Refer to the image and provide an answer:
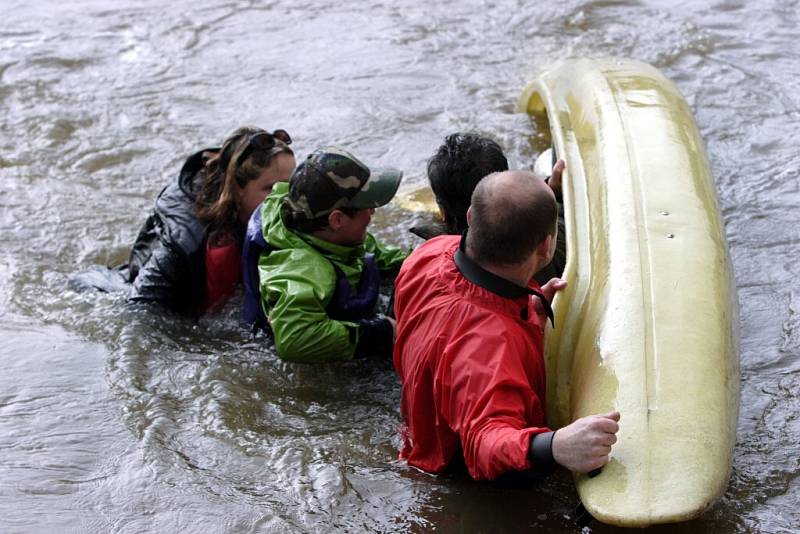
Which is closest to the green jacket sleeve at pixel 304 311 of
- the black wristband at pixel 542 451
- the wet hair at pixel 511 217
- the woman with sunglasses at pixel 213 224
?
the woman with sunglasses at pixel 213 224

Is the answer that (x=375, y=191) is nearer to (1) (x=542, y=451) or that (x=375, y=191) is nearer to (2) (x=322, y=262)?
(2) (x=322, y=262)

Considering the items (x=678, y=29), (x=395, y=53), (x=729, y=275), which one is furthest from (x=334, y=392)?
(x=678, y=29)

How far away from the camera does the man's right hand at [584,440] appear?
9.14 ft

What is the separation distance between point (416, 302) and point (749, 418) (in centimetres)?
137

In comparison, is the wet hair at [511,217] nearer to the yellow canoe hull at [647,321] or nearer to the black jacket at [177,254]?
the yellow canoe hull at [647,321]

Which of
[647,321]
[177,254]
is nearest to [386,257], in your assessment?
[177,254]

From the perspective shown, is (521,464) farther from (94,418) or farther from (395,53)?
(395,53)

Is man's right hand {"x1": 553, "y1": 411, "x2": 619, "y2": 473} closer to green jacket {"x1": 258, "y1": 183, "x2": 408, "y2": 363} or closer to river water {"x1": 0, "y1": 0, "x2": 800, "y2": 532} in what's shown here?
river water {"x1": 0, "y1": 0, "x2": 800, "y2": 532}

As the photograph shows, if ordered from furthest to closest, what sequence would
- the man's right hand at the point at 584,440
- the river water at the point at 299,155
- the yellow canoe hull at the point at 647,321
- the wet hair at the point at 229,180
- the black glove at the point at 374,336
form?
the wet hair at the point at 229,180, the black glove at the point at 374,336, the river water at the point at 299,155, the yellow canoe hull at the point at 647,321, the man's right hand at the point at 584,440

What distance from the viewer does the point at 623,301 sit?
351 centimetres

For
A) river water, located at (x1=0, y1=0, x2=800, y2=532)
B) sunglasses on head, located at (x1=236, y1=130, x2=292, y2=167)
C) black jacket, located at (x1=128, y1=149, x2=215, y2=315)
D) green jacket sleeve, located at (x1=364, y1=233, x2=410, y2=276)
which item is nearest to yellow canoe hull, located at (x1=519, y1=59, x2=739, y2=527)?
river water, located at (x1=0, y1=0, x2=800, y2=532)

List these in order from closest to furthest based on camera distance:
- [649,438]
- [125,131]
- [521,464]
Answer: [521,464] < [649,438] < [125,131]

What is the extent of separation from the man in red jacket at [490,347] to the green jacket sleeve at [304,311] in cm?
65

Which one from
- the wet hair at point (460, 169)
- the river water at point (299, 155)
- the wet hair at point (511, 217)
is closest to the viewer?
the wet hair at point (511, 217)
